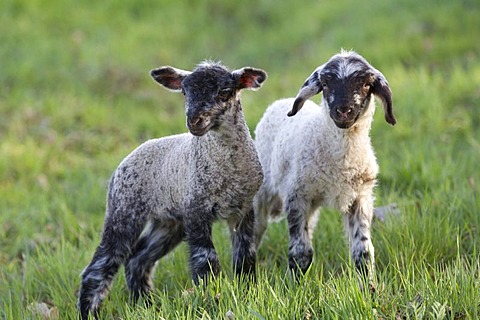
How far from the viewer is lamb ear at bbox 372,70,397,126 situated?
4855 millimetres

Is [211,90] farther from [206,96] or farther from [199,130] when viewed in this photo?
[199,130]

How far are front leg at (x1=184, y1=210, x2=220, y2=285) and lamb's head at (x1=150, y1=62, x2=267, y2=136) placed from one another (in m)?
0.62

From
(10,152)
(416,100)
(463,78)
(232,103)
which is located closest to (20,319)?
(232,103)

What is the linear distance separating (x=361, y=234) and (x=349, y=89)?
110 cm

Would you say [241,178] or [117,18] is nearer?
[241,178]

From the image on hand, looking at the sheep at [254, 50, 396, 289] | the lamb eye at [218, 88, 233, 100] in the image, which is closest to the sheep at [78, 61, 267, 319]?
the lamb eye at [218, 88, 233, 100]

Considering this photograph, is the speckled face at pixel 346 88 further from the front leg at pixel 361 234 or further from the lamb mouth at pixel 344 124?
the front leg at pixel 361 234

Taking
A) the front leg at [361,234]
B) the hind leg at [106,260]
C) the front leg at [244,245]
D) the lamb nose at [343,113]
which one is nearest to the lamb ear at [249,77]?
the lamb nose at [343,113]

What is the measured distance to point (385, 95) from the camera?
4.86 metres

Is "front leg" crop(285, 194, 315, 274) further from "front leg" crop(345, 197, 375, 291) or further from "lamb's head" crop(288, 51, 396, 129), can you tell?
"lamb's head" crop(288, 51, 396, 129)

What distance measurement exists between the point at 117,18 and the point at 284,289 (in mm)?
10921

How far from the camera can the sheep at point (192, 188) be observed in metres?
4.92

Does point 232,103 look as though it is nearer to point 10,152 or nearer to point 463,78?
point 10,152

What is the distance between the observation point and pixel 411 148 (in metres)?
8.06
